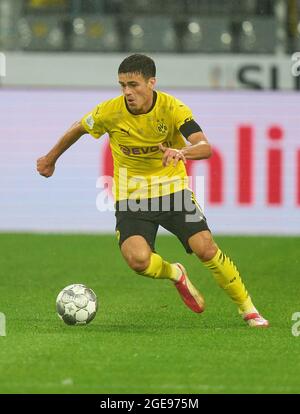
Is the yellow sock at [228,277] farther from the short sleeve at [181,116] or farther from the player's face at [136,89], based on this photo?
the player's face at [136,89]

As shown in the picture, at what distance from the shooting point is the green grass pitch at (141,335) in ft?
22.3

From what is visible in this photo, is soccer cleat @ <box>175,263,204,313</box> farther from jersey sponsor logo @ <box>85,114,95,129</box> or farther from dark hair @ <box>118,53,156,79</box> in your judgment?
dark hair @ <box>118,53,156,79</box>

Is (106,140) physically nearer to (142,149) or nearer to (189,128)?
(142,149)

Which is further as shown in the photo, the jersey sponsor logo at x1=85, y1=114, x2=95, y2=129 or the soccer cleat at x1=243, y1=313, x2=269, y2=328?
the jersey sponsor logo at x1=85, y1=114, x2=95, y2=129

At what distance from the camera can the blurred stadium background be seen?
40.2ft

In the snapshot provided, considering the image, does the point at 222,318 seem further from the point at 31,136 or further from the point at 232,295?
the point at 31,136

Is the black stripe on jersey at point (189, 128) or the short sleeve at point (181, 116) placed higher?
the short sleeve at point (181, 116)

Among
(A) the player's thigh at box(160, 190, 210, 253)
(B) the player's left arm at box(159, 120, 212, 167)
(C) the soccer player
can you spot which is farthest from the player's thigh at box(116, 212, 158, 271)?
(B) the player's left arm at box(159, 120, 212, 167)

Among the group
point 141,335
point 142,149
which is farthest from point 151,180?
point 141,335

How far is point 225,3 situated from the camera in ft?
62.3

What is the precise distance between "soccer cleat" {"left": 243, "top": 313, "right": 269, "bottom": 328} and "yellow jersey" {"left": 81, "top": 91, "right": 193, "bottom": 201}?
1109 mm

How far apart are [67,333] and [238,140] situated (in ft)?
28.3

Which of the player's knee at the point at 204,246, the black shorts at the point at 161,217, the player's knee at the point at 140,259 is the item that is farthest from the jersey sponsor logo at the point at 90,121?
the player's knee at the point at 204,246
